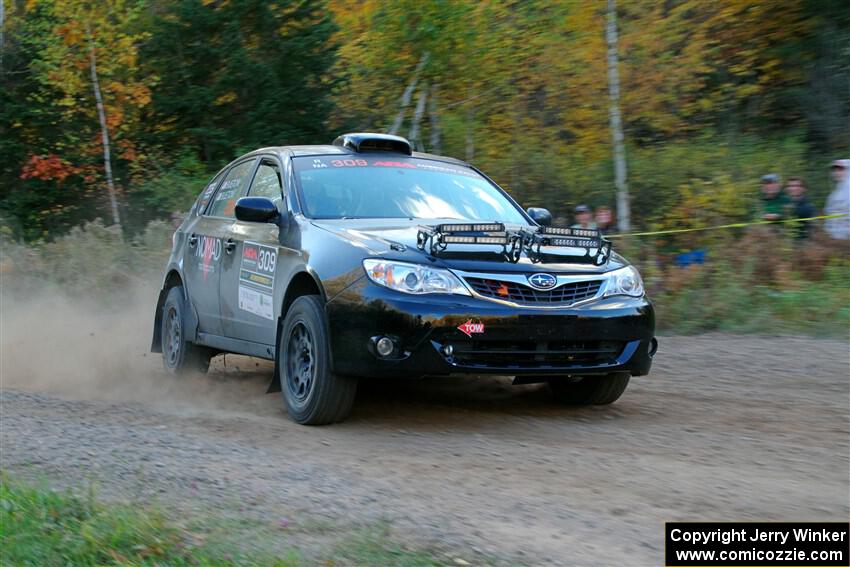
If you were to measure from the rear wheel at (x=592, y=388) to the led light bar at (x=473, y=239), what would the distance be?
1102mm

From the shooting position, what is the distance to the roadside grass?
3.82 m

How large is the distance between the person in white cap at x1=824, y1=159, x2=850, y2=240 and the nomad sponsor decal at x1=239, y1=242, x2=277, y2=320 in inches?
298

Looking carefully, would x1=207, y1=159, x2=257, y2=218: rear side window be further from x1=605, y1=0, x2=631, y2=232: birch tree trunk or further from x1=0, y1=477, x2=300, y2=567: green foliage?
x1=605, y1=0, x2=631, y2=232: birch tree trunk

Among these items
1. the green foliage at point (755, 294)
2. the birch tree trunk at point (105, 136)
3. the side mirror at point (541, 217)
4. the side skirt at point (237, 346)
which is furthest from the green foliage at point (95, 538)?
the birch tree trunk at point (105, 136)

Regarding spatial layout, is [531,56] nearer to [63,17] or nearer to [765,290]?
[765,290]

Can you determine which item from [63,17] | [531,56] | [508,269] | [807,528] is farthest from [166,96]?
[807,528]

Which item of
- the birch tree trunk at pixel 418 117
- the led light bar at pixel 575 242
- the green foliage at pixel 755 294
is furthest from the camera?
the birch tree trunk at pixel 418 117

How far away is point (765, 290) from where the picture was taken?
11.0m

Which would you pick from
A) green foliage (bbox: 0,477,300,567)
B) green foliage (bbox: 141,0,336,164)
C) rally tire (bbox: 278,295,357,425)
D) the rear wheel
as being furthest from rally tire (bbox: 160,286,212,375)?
green foliage (bbox: 141,0,336,164)

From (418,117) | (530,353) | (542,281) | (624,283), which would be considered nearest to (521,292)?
(542,281)

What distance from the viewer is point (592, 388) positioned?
274 inches

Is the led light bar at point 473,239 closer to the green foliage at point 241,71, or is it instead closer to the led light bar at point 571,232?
the led light bar at point 571,232

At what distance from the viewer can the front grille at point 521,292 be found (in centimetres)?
602

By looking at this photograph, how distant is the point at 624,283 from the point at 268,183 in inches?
107
